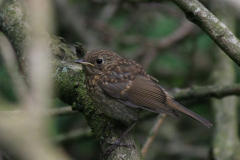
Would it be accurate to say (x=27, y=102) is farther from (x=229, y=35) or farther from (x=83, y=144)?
(x=83, y=144)

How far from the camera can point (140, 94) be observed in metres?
3.42

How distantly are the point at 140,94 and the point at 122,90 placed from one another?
0.21 metres

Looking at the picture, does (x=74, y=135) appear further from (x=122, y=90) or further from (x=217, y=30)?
(x=217, y=30)

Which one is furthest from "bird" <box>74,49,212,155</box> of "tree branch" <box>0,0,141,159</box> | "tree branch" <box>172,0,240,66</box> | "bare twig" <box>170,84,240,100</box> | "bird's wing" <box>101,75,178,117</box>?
"tree branch" <box>172,0,240,66</box>

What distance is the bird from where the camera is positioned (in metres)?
3.24

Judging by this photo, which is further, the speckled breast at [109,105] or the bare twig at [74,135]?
the bare twig at [74,135]

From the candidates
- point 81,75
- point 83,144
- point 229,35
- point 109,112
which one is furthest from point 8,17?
point 83,144

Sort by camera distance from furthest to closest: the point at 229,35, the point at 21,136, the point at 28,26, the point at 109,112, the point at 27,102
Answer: the point at 28,26 < the point at 109,112 < the point at 229,35 < the point at 27,102 < the point at 21,136

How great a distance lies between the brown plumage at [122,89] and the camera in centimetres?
325

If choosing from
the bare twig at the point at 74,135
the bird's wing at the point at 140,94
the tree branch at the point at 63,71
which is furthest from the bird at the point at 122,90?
the bare twig at the point at 74,135

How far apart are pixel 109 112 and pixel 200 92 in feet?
4.24

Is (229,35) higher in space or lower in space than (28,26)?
higher

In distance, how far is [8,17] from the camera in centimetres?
348

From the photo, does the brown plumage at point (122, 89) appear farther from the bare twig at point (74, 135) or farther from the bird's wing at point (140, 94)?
the bare twig at point (74, 135)
